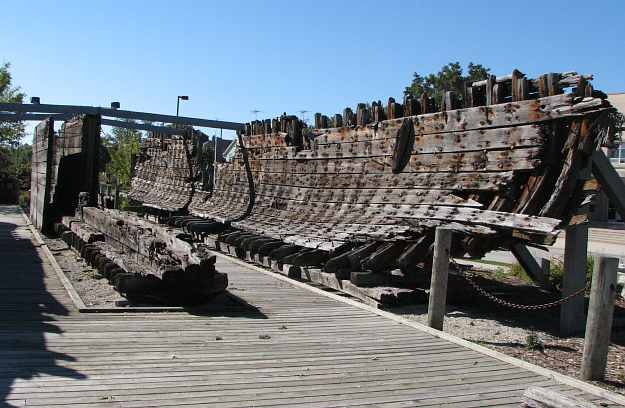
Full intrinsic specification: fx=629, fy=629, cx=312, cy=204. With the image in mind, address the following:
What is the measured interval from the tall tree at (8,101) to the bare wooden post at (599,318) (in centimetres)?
4162

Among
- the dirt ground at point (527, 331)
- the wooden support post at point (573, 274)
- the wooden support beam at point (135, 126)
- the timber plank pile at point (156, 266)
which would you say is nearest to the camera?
the dirt ground at point (527, 331)

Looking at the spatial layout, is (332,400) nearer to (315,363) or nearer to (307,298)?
(315,363)

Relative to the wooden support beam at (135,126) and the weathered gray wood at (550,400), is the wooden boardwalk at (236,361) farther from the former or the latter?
the wooden support beam at (135,126)

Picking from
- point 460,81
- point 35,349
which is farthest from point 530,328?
point 460,81

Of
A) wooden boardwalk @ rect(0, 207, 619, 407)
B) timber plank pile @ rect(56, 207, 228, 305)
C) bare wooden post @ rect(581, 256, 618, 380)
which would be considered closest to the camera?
wooden boardwalk @ rect(0, 207, 619, 407)

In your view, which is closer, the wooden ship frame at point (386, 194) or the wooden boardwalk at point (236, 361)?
the wooden boardwalk at point (236, 361)

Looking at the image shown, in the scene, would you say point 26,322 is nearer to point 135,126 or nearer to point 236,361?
point 236,361

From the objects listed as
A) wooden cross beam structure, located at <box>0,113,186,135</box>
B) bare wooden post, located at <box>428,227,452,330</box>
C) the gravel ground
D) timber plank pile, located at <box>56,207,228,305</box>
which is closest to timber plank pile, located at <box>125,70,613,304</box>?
bare wooden post, located at <box>428,227,452,330</box>

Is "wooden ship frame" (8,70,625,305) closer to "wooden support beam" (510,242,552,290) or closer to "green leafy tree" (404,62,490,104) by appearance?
"wooden support beam" (510,242,552,290)

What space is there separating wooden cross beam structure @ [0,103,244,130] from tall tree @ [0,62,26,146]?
22.1 m

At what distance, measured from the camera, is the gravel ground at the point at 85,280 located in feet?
27.5

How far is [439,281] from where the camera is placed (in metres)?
7.46

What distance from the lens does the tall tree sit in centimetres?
4121

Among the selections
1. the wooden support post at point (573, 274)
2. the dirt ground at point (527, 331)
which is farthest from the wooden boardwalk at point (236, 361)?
the wooden support post at point (573, 274)
